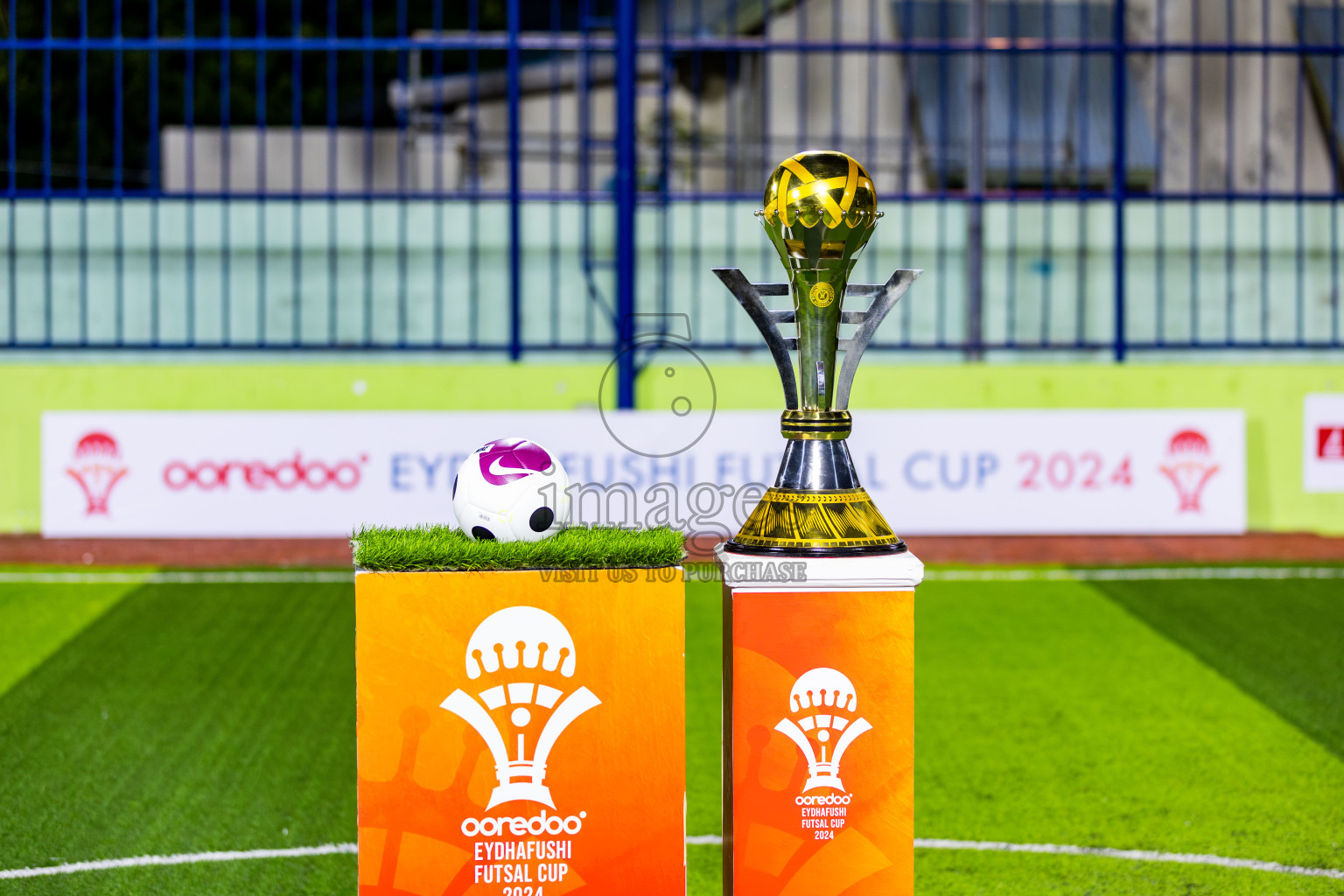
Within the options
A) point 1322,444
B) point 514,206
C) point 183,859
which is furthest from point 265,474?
point 1322,444

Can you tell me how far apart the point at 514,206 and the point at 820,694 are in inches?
280

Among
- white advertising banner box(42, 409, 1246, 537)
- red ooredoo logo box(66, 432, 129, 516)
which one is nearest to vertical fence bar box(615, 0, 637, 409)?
white advertising banner box(42, 409, 1246, 537)

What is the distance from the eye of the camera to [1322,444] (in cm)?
927

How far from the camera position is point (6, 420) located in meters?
9.19

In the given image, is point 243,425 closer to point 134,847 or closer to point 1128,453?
point 134,847

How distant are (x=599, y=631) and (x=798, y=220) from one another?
0.96 metres

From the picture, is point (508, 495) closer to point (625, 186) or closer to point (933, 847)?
point (933, 847)

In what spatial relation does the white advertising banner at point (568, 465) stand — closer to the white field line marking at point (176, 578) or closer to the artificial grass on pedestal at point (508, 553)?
the white field line marking at point (176, 578)

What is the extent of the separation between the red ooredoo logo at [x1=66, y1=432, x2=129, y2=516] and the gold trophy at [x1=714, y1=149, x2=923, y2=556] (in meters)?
6.38

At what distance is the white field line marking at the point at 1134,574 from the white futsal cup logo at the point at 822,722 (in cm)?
526

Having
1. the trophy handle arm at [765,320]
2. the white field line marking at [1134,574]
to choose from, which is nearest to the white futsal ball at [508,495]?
the trophy handle arm at [765,320]

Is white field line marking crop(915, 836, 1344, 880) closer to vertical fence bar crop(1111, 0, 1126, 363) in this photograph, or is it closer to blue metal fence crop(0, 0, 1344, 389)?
blue metal fence crop(0, 0, 1344, 389)

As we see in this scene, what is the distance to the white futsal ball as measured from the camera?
2.91 meters

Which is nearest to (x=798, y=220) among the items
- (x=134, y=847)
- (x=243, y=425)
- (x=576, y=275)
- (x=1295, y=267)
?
(x=134, y=847)
